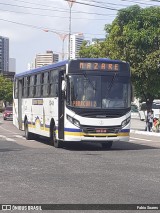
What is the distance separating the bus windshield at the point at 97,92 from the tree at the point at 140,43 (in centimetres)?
1397

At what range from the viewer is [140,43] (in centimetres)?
3294

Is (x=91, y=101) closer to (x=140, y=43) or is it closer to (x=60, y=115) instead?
(x=60, y=115)

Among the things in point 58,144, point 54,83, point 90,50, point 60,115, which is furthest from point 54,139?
point 90,50

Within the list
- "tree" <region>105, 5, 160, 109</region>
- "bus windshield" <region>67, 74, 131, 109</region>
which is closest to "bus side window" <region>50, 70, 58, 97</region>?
"bus windshield" <region>67, 74, 131, 109</region>

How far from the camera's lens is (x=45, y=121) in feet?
69.9

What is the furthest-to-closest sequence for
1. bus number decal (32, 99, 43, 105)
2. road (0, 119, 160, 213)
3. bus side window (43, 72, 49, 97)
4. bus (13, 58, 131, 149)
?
1. bus number decal (32, 99, 43, 105)
2. bus side window (43, 72, 49, 97)
3. bus (13, 58, 131, 149)
4. road (0, 119, 160, 213)

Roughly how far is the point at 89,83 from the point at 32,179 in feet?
25.4

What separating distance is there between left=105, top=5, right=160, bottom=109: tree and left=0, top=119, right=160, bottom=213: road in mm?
15609

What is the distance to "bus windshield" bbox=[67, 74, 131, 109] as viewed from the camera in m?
18.4

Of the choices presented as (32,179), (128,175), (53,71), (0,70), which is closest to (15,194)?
(32,179)

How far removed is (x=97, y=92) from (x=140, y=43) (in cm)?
1528

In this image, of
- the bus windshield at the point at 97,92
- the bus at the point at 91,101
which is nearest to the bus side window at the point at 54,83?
the bus at the point at 91,101

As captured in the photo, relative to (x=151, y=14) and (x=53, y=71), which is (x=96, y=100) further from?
(x=151, y=14)

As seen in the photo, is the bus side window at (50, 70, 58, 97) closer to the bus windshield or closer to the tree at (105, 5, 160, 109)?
the bus windshield
